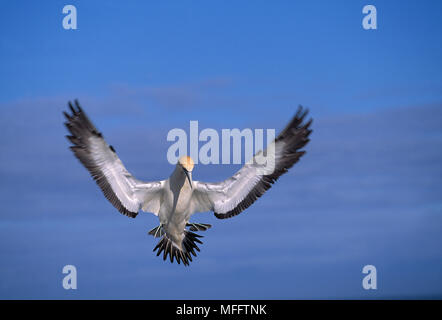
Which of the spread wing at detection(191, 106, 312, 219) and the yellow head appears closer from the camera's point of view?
the yellow head

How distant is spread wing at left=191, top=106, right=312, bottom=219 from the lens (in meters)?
18.5

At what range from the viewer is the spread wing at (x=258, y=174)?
1855 centimetres

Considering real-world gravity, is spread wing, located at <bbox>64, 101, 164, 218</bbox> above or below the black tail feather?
above

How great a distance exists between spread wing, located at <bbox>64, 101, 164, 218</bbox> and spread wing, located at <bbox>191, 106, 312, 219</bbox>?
50.8 inches

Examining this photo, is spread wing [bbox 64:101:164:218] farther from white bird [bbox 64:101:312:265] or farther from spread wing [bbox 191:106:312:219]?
spread wing [bbox 191:106:312:219]

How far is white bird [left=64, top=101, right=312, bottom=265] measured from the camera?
18.2 metres

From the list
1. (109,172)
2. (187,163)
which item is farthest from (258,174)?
(109,172)

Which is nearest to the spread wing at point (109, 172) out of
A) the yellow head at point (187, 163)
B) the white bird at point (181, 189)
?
the white bird at point (181, 189)

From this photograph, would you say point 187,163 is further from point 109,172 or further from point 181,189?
→ point 109,172

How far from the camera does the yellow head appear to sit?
1778cm

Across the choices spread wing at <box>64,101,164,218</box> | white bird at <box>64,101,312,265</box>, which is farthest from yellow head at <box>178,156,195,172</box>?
spread wing at <box>64,101,164,218</box>

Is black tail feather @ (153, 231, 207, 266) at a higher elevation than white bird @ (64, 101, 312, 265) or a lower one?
lower

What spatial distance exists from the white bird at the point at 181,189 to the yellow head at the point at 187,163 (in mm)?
273

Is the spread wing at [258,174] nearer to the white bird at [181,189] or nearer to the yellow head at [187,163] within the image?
the white bird at [181,189]
